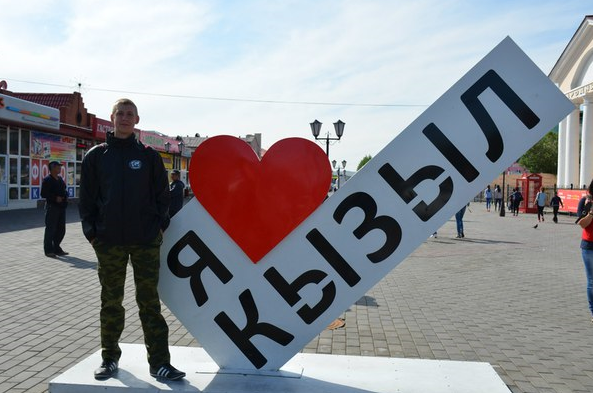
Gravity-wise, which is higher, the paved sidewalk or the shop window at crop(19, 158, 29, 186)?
the shop window at crop(19, 158, 29, 186)

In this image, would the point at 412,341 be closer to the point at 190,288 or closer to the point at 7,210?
the point at 190,288

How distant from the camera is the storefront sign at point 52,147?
2288 cm

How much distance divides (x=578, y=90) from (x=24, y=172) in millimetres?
28317

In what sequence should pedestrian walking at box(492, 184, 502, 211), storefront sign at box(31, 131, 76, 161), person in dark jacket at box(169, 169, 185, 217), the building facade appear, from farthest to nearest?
pedestrian walking at box(492, 184, 502, 211) → storefront sign at box(31, 131, 76, 161) → the building facade → person in dark jacket at box(169, 169, 185, 217)

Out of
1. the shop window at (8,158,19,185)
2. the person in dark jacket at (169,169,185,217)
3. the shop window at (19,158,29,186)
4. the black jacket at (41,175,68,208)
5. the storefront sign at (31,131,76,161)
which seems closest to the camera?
the person in dark jacket at (169,169,185,217)

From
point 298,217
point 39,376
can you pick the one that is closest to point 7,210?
point 39,376

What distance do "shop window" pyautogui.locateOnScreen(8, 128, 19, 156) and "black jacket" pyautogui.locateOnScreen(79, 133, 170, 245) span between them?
21076 millimetres

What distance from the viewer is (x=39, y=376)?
12.1 ft

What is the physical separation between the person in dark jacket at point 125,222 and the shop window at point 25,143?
21819mm

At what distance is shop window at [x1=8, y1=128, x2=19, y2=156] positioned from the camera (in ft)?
69.7

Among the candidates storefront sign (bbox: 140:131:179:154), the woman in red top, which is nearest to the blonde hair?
the woman in red top

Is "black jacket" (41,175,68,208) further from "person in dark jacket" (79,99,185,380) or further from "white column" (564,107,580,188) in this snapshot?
"white column" (564,107,580,188)

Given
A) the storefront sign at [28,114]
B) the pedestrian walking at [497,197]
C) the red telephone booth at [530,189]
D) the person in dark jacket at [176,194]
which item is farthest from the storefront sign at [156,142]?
the person in dark jacket at [176,194]

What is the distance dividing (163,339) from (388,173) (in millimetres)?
1878
